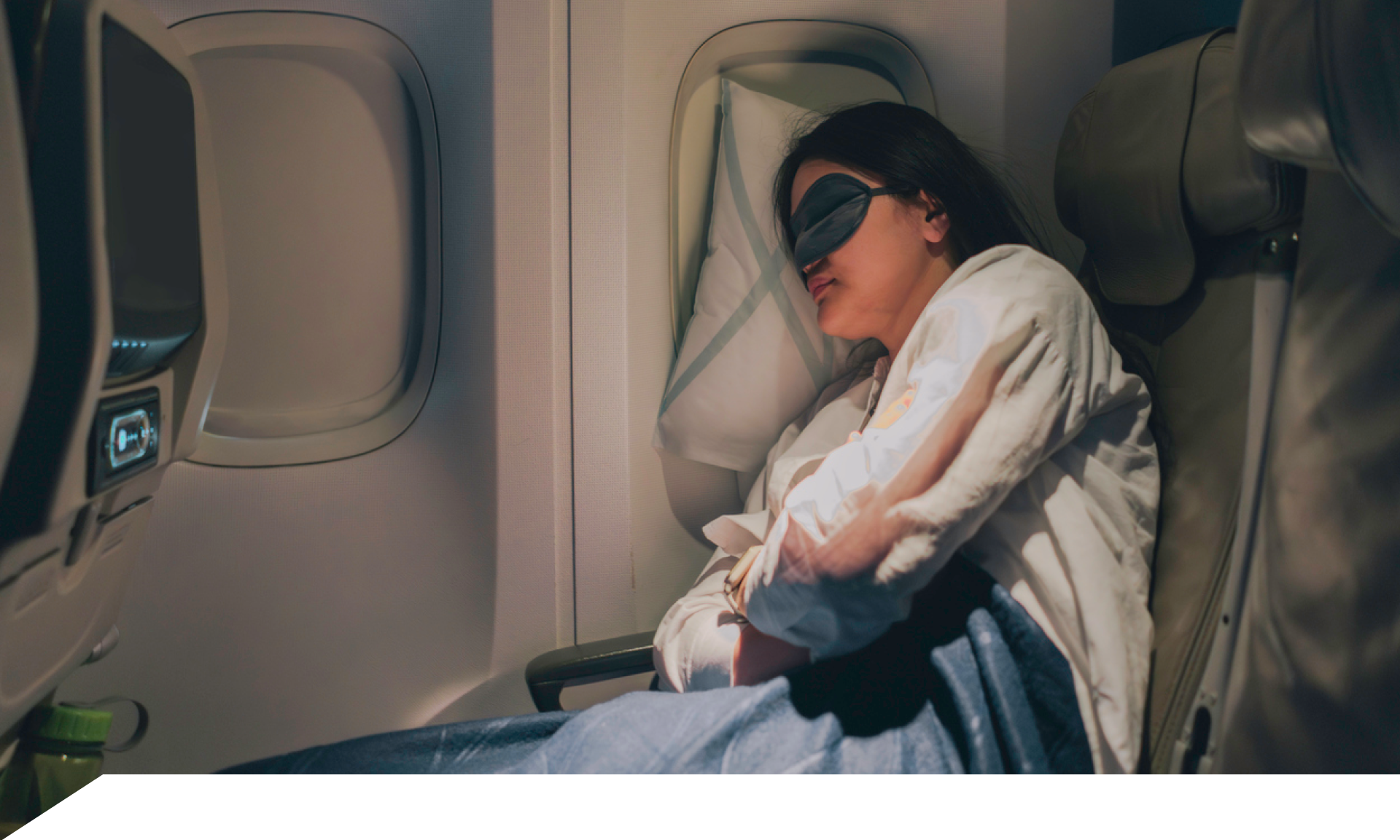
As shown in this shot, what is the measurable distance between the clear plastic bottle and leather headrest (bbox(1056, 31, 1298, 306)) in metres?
1.24

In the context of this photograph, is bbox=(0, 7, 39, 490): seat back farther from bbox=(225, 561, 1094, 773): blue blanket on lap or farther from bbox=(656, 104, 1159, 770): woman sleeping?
bbox=(656, 104, 1159, 770): woman sleeping

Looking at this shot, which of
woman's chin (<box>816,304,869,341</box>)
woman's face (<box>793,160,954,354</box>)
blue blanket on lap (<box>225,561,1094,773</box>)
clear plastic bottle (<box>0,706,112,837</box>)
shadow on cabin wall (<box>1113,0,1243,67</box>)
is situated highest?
shadow on cabin wall (<box>1113,0,1243,67</box>)

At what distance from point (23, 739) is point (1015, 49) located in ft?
4.62

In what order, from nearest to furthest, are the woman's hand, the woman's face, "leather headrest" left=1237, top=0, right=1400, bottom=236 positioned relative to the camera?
"leather headrest" left=1237, top=0, right=1400, bottom=236 < the woman's hand < the woman's face

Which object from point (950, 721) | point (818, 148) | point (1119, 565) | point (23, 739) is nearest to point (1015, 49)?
point (818, 148)

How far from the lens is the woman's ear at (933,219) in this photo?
784 millimetres

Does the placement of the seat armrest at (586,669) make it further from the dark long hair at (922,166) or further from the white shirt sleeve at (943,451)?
the dark long hair at (922,166)

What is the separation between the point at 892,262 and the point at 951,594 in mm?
381

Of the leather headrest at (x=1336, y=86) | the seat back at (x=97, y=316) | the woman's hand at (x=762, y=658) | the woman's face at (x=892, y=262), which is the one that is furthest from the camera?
the woman's face at (x=892, y=262)

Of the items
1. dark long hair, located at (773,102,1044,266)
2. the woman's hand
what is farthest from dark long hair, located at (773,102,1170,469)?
the woman's hand

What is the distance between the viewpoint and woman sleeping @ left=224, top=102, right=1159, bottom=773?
0.60m

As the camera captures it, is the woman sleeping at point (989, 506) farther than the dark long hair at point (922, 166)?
No

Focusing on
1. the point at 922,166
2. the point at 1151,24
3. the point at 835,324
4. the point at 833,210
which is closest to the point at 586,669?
the point at 835,324

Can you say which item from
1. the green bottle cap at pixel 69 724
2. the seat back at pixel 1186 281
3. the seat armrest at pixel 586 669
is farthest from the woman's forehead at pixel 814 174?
the green bottle cap at pixel 69 724
